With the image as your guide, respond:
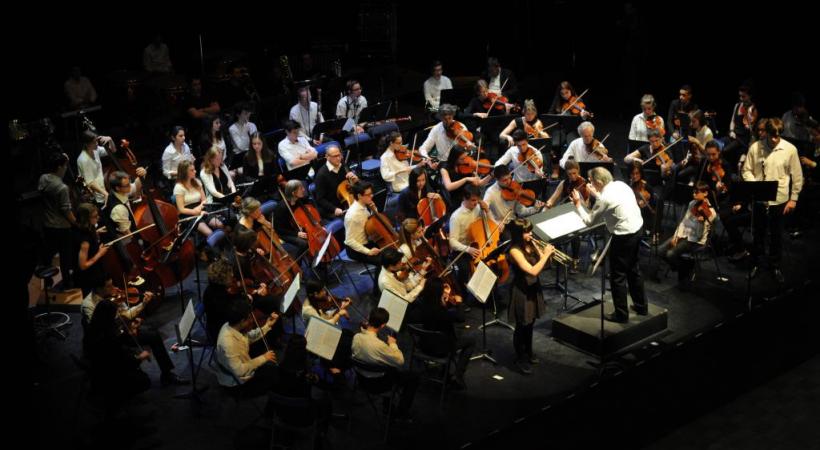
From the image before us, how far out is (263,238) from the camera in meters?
8.78

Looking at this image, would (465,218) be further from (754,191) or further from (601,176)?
(754,191)

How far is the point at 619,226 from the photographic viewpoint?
8.24 meters

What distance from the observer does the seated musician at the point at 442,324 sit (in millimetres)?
7438

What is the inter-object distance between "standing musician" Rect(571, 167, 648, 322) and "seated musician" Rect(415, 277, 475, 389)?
5.06 ft

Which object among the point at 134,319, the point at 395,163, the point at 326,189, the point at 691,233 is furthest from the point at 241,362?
the point at 691,233

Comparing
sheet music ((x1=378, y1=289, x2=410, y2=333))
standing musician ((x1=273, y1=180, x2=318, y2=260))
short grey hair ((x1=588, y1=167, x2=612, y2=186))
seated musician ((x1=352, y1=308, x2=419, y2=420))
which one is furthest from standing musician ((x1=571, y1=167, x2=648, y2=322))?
standing musician ((x1=273, y1=180, x2=318, y2=260))

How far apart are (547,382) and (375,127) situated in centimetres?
527

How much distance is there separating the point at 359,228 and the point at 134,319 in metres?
2.38

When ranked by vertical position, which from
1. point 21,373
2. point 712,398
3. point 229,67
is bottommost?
point 712,398

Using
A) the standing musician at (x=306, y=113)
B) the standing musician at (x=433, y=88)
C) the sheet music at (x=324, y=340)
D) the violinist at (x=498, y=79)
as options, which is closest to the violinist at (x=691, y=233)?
the sheet music at (x=324, y=340)

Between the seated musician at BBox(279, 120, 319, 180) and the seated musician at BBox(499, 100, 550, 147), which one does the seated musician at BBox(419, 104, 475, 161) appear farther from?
the seated musician at BBox(279, 120, 319, 180)

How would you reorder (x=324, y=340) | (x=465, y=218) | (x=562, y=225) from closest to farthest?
(x=324, y=340)
(x=562, y=225)
(x=465, y=218)

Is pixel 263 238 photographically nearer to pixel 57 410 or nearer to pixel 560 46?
pixel 57 410

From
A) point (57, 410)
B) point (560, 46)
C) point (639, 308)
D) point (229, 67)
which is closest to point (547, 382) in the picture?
point (639, 308)
